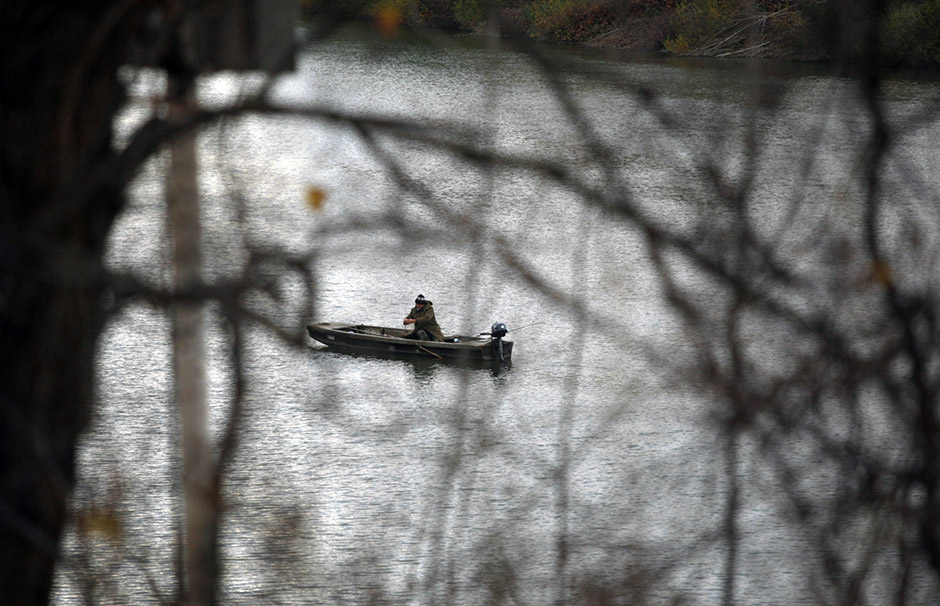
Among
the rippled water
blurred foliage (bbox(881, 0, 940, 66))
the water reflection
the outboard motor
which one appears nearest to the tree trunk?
the rippled water

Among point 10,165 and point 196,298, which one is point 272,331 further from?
point 10,165

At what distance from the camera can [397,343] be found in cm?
2033

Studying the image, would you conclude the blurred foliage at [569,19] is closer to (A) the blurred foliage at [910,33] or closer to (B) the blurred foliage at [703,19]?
(B) the blurred foliage at [703,19]

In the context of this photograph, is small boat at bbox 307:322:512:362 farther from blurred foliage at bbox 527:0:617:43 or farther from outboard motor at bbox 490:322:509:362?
blurred foliage at bbox 527:0:617:43

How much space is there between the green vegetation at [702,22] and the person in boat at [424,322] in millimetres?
16291

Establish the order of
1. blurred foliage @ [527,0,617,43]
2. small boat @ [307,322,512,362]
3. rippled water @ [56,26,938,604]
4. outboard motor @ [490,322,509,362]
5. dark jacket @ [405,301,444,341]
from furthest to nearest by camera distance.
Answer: dark jacket @ [405,301,444,341] < small boat @ [307,322,512,362] < outboard motor @ [490,322,509,362] < blurred foliage @ [527,0,617,43] < rippled water @ [56,26,938,604]

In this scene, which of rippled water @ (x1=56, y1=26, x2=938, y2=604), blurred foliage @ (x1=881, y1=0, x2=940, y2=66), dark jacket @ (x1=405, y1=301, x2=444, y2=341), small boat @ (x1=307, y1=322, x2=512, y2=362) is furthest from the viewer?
dark jacket @ (x1=405, y1=301, x2=444, y2=341)

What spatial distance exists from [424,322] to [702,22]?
16639 mm

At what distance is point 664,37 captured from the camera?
3141mm

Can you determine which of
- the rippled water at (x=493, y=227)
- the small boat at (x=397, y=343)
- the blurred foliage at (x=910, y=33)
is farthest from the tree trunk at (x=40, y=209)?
the small boat at (x=397, y=343)

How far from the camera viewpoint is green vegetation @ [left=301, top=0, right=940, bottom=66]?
2.70 m

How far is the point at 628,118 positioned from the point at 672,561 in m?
1.42

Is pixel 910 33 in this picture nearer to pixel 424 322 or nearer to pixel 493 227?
pixel 493 227

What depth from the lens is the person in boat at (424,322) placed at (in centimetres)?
1953
